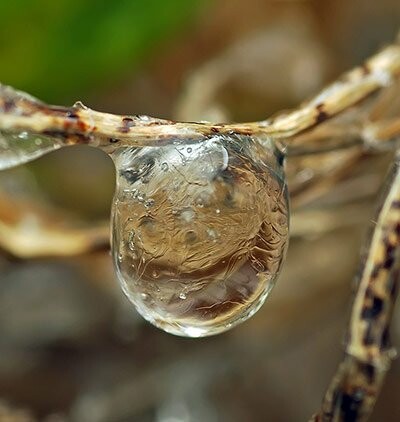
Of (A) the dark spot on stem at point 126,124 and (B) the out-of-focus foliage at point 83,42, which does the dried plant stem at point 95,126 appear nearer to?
(A) the dark spot on stem at point 126,124

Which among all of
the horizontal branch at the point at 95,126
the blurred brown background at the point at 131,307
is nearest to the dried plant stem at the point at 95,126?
the horizontal branch at the point at 95,126

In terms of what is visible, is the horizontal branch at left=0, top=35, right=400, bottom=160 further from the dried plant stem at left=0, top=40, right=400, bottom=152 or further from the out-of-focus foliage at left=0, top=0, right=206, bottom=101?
the out-of-focus foliage at left=0, top=0, right=206, bottom=101

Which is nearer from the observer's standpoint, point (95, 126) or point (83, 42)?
point (95, 126)

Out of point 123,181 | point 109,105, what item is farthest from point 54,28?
point 123,181

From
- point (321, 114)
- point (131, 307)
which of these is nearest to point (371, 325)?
point (321, 114)

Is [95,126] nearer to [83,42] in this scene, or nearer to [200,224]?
[200,224]

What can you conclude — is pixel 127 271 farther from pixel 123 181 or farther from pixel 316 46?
pixel 316 46
